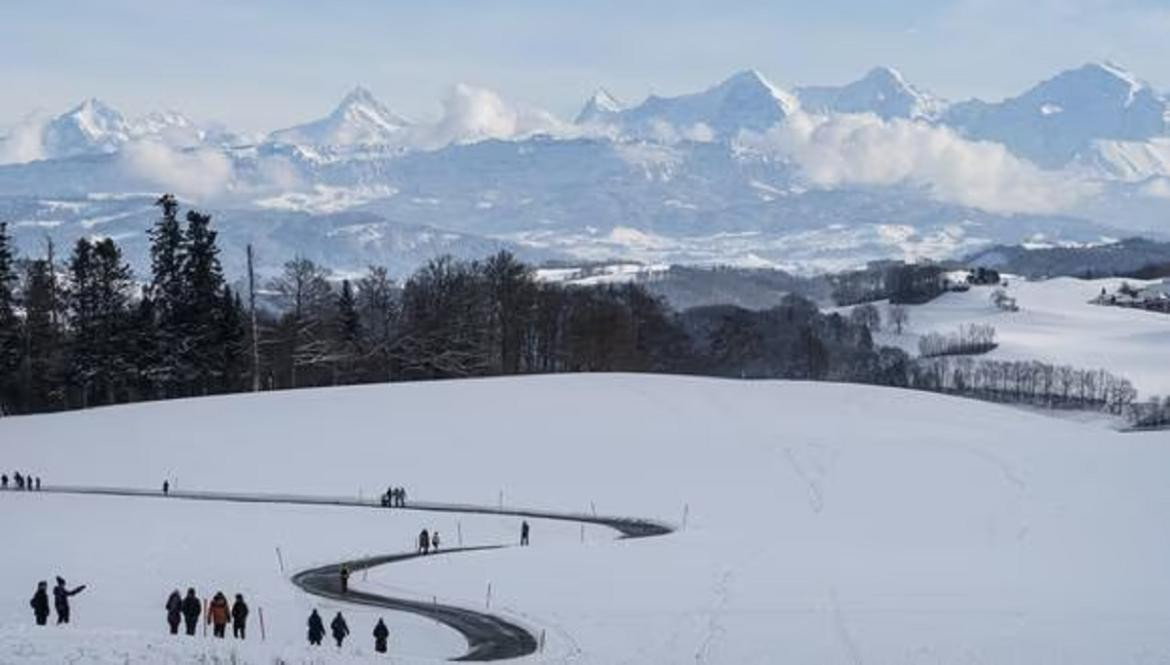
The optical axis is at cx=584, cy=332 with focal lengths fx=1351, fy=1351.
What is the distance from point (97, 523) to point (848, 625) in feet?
88.1

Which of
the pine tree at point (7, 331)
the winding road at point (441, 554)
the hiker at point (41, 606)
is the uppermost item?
the pine tree at point (7, 331)

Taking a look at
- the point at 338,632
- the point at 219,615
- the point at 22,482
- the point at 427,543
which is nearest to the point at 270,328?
the point at 22,482

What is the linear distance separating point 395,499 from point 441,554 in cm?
1212

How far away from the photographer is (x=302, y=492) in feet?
185

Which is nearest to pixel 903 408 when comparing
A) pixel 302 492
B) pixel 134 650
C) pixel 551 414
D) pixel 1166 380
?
pixel 551 414

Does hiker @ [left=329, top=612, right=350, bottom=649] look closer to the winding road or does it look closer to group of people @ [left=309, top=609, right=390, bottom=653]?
group of people @ [left=309, top=609, right=390, bottom=653]

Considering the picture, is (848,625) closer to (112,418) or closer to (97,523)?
(97,523)

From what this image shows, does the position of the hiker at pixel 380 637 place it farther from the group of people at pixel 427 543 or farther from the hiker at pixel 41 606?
the group of people at pixel 427 543

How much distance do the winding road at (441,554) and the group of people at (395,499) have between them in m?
0.34

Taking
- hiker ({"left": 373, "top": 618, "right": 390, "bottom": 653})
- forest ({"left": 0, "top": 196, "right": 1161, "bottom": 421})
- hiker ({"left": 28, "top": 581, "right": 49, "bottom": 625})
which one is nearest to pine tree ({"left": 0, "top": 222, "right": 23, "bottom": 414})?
forest ({"left": 0, "top": 196, "right": 1161, "bottom": 421})

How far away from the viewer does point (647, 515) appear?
172ft

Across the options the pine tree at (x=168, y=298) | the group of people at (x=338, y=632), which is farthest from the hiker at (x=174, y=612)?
the pine tree at (x=168, y=298)

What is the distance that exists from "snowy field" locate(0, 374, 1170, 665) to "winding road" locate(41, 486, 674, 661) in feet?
2.37

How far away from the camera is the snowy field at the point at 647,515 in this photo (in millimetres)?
32281
